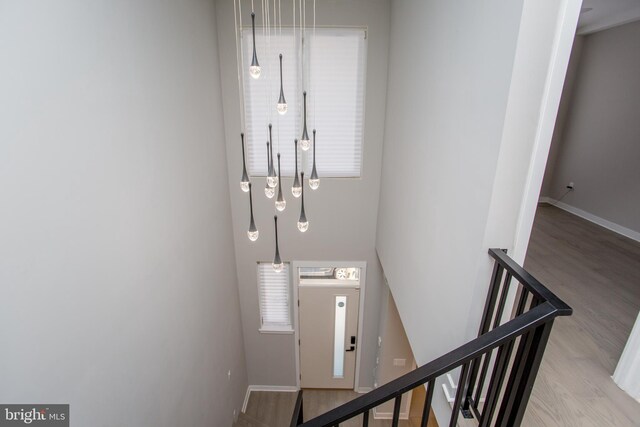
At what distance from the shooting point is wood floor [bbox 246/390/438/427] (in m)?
4.89

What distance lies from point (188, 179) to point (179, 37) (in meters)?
1.22

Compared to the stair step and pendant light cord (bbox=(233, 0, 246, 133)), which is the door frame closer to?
the stair step

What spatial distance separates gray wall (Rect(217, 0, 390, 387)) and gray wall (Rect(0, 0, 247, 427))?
1008 millimetres

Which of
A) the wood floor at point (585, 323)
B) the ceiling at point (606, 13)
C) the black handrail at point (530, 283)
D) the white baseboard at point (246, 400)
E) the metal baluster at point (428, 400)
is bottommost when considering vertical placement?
the white baseboard at point (246, 400)

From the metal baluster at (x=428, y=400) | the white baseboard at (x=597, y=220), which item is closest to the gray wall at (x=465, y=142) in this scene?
the metal baluster at (x=428, y=400)

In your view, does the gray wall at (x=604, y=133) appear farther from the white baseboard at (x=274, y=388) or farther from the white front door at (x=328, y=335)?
the white baseboard at (x=274, y=388)

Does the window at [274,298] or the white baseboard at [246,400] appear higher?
the window at [274,298]

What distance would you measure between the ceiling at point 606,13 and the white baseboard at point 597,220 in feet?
7.46

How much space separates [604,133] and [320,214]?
3748 millimetres

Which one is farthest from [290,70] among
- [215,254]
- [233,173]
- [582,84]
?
[582,84]

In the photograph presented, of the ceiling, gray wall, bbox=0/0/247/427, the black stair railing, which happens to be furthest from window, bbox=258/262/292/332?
the ceiling

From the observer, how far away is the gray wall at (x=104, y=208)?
1.32m

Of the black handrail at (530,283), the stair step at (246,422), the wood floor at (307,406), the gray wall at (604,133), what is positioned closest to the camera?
the black handrail at (530,283)

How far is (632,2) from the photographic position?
135 inches
